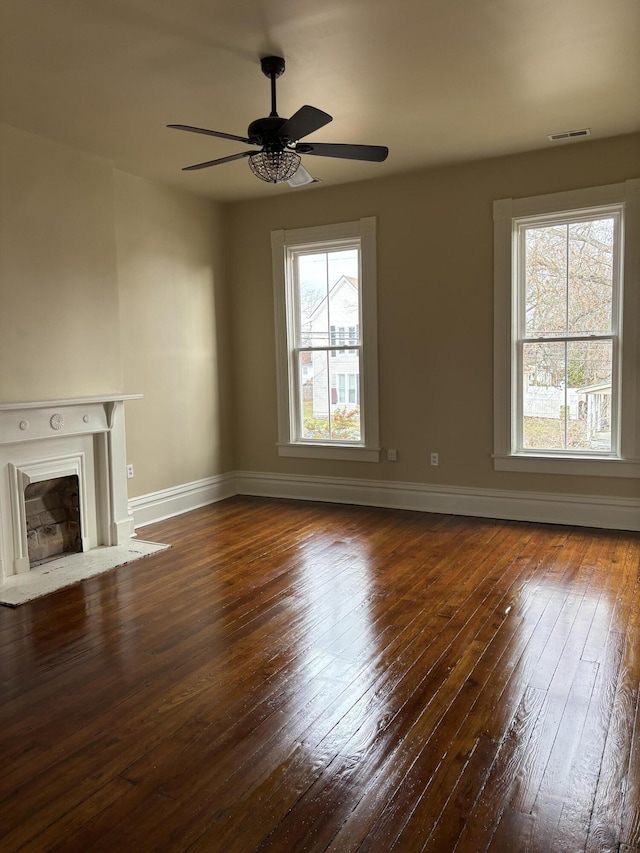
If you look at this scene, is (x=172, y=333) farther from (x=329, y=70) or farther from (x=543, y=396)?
(x=543, y=396)

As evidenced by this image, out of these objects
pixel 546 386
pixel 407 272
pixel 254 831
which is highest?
pixel 407 272

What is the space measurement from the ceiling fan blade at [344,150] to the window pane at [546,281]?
2254mm

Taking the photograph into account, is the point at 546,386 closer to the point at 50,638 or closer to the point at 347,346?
the point at 347,346

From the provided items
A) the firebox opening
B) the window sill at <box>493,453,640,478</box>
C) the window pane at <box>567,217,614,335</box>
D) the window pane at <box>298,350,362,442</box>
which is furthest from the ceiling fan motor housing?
the window sill at <box>493,453,640,478</box>

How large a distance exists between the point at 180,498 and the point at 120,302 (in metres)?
1.85

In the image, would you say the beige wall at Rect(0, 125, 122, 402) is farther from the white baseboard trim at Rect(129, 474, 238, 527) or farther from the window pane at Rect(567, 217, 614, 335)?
the window pane at Rect(567, 217, 614, 335)

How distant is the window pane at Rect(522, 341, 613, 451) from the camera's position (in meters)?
5.11

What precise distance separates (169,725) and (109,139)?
12.7ft

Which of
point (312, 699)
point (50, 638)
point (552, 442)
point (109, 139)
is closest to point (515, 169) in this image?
point (552, 442)

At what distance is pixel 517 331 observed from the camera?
5355 millimetres

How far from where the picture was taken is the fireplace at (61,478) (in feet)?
13.8

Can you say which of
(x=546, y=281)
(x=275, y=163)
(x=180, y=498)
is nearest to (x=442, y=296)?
(x=546, y=281)

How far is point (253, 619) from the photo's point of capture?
3.48 m

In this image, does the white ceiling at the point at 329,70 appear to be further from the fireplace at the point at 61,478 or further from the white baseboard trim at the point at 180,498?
the white baseboard trim at the point at 180,498
